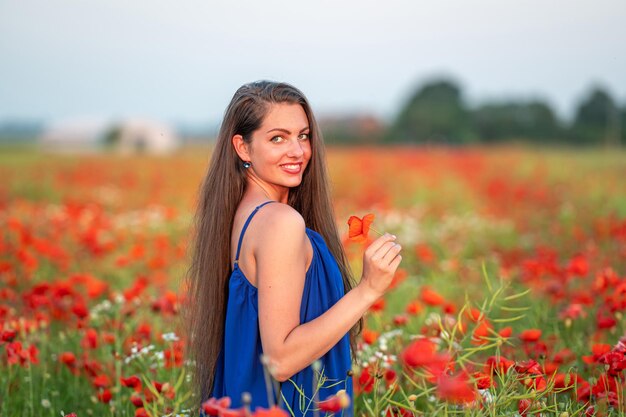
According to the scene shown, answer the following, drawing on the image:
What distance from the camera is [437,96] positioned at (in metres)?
38.5

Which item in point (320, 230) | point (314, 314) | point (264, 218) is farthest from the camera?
point (320, 230)

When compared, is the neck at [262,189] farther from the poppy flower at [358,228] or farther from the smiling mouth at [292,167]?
the poppy flower at [358,228]

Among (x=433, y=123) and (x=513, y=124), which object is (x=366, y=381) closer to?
(x=513, y=124)

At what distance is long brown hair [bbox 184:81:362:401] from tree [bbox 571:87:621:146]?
1014 inches

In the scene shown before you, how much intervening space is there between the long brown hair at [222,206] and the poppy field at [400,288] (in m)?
0.18

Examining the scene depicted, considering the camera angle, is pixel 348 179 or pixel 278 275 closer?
pixel 278 275

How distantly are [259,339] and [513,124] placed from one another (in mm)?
28399

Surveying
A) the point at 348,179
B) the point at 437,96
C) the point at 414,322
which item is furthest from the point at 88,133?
the point at 414,322

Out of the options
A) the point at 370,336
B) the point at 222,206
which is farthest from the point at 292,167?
the point at 370,336

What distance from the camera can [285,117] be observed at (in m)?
2.00

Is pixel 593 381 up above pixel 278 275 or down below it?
below

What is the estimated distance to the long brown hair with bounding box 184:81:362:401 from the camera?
2.03m

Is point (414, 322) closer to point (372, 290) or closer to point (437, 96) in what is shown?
point (372, 290)

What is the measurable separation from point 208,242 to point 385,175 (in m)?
9.55
